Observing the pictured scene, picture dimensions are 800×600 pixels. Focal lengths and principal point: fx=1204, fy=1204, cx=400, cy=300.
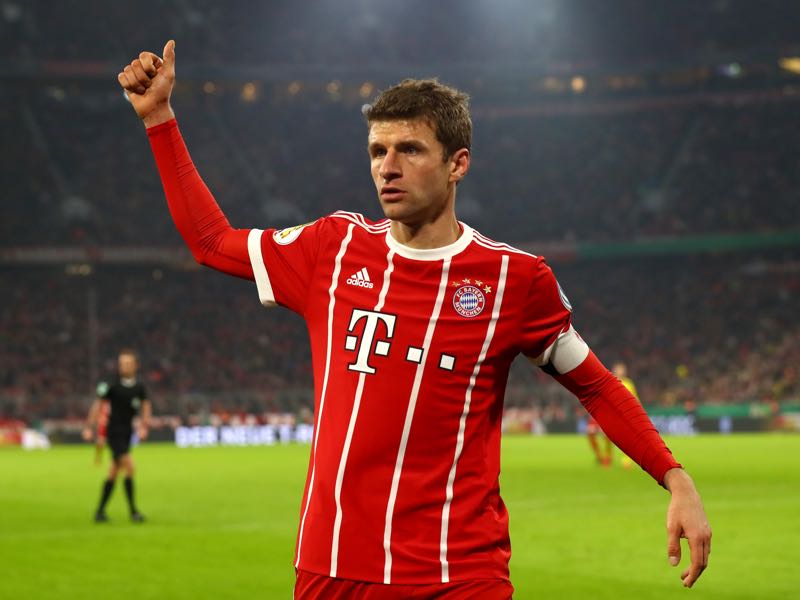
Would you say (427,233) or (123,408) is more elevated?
(427,233)

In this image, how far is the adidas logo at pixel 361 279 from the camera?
3.75 m

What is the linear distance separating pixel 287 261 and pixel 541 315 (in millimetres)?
834

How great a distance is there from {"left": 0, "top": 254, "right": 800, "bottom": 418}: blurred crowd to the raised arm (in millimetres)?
38791

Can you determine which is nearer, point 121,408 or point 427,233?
point 427,233

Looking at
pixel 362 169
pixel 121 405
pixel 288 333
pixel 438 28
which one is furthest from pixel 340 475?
pixel 438 28

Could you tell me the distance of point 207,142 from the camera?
5831 centimetres

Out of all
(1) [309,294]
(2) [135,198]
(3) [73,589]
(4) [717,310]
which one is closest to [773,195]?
(4) [717,310]

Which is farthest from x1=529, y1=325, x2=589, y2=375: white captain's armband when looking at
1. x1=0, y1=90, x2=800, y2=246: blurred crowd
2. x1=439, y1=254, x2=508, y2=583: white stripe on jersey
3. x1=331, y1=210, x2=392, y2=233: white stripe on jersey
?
x1=0, y1=90, x2=800, y2=246: blurred crowd

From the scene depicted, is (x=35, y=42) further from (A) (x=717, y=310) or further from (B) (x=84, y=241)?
(A) (x=717, y=310)

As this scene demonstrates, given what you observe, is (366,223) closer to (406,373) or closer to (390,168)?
(390,168)

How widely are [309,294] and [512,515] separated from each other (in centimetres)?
1226

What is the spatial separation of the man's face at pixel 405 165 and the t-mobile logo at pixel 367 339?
12.2 inches

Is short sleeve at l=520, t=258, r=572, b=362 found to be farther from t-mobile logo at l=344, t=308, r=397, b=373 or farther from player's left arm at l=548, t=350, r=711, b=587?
t-mobile logo at l=344, t=308, r=397, b=373

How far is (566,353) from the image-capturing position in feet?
12.6
